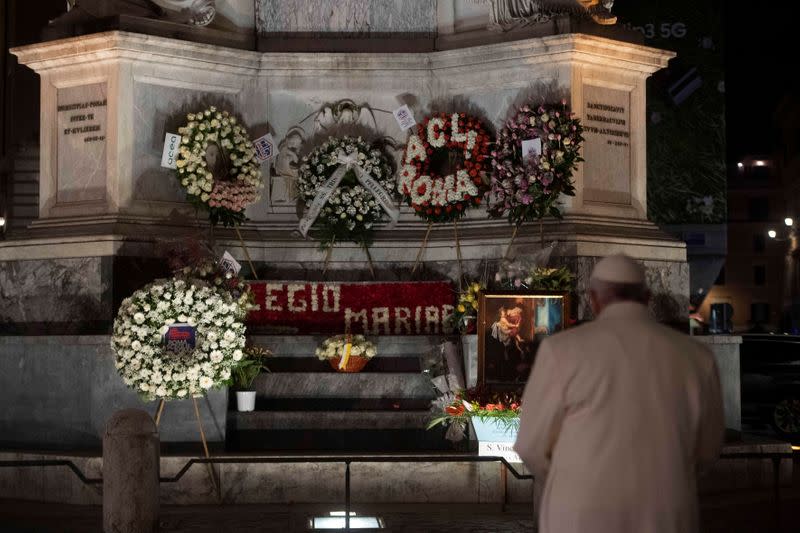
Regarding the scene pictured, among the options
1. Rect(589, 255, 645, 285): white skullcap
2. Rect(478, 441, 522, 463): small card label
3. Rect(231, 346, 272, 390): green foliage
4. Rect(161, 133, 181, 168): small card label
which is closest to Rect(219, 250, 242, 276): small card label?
Rect(231, 346, 272, 390): green foliage

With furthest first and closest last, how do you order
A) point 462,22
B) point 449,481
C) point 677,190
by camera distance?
point 677,190, point 462,22, point 449,481

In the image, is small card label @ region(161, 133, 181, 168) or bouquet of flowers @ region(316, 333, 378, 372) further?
small card label @ region(161, 133, 181, 168)

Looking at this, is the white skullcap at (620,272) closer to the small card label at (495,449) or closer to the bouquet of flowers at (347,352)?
the small card label at (495,449)

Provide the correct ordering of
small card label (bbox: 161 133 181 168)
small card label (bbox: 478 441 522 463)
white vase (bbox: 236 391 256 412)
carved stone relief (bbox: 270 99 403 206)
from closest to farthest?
small card label (bbox: 478 441 522 463) → white vase (bbox: 236 391 256 412) → small card label (bbox: 161 133 181 168) → carved stone relief (bbox: 270 99 403 206)

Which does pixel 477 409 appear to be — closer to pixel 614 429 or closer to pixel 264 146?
pixel 264 146

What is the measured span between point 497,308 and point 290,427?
255 cm

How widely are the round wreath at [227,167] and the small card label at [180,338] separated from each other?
346 cm

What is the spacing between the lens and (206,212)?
762 inches

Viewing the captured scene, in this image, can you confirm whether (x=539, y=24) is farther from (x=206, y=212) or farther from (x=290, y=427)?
(x=290, y=427)

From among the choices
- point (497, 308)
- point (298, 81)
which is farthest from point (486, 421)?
point (298, 81)

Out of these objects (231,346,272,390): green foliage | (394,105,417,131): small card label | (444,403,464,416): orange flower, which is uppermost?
(394,105,417,131): small card label

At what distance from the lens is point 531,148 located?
18.2 m

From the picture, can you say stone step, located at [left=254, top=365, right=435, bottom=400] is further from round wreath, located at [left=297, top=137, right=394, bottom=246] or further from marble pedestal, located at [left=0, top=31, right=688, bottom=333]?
round wreath, located at [left=297, top=137, right=394, bottom=246]

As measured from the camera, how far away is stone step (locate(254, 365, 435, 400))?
1720cm
